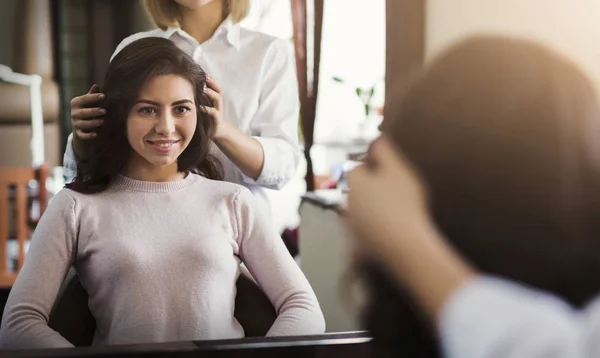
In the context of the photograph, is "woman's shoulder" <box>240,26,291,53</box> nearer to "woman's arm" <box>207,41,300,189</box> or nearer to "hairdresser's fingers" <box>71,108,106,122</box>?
"woman's arm" <box>207,41,300,189</box>

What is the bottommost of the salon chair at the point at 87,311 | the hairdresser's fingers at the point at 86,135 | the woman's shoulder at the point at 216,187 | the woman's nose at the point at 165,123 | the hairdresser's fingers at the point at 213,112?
the salon chair at the point at 87,311

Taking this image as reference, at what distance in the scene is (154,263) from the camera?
848 mm

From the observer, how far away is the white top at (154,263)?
83 centimetres

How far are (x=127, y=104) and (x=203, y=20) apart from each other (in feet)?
0.49

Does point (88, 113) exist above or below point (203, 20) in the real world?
below

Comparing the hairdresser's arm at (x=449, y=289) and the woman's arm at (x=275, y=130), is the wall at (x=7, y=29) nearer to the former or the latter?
the woman's arm at (x=275, y=130)

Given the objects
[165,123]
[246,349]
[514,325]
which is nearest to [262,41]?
[165,123]

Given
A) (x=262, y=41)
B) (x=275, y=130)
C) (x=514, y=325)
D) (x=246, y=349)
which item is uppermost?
(x=262, y=41)

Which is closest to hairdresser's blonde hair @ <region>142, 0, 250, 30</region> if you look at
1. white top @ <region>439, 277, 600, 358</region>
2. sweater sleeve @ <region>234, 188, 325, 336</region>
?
sweater sleeve @ <region>234, 188, 325, 336</region>

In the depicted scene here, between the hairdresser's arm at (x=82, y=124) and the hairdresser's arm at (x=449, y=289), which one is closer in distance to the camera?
the hairdresser's arm at (x=449, y=289)

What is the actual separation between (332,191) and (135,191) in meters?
0.25

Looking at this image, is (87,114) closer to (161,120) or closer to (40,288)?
(161,120)

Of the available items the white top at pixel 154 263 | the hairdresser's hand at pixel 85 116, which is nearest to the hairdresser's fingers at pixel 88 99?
the hairdresser's hand at pixel 85 116

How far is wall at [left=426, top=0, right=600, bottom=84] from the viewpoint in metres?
0.81
